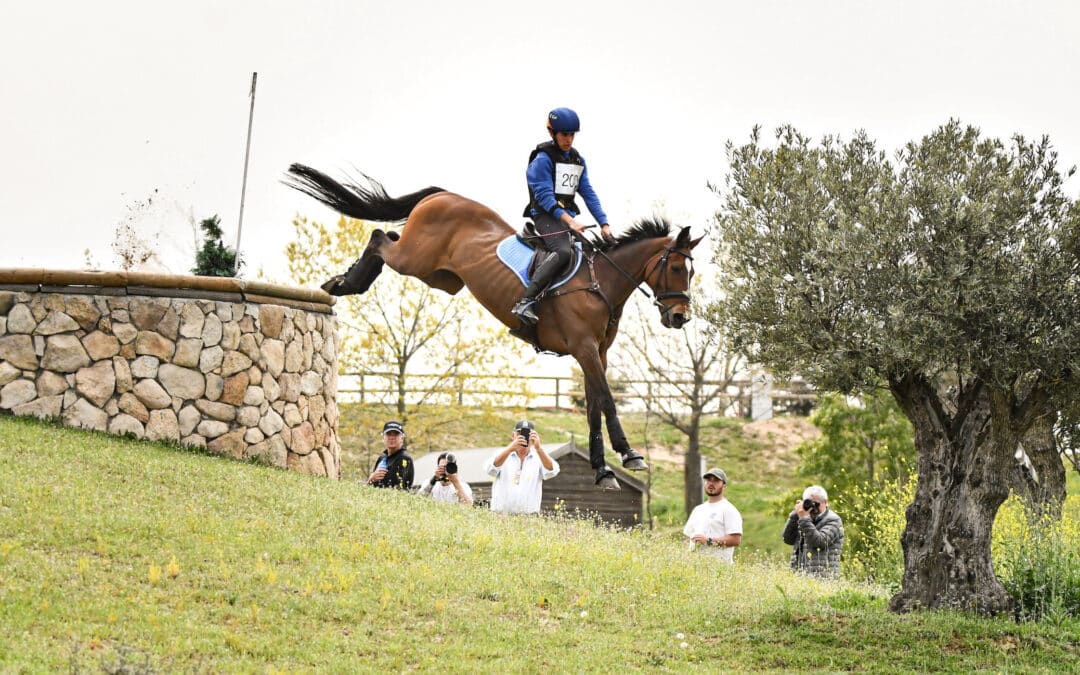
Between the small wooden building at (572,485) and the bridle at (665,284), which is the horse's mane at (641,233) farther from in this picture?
the small wooden building at (572,485)

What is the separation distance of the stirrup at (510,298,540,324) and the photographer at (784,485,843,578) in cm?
656

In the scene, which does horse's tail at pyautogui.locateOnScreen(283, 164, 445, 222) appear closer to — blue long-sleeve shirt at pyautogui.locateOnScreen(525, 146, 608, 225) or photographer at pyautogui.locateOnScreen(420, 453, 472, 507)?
blue long-sleeve shirt at pyautogui.locateOnScreen(525, 146, 608, 225)

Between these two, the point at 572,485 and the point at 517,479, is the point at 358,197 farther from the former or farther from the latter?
the point at 572,485

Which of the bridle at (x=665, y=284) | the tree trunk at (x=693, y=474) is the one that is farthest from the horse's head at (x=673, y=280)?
the tree trunk at (x=693, y=474)

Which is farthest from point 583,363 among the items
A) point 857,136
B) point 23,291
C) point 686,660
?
point 23,291

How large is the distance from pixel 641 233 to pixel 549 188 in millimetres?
755

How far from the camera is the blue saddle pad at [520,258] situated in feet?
22.3

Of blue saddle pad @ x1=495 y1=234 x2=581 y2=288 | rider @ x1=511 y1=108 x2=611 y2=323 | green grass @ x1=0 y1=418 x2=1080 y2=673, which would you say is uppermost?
rider @ x1=511 y1=108 x2=611 y2=323

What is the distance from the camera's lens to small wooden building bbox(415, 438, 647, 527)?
19.9m

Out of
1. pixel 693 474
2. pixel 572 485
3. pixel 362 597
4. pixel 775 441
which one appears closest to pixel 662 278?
pixel 362 597

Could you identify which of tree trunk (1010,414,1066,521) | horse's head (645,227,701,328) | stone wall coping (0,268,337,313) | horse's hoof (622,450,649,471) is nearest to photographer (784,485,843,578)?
tree trunk (1010,414,1066,521)

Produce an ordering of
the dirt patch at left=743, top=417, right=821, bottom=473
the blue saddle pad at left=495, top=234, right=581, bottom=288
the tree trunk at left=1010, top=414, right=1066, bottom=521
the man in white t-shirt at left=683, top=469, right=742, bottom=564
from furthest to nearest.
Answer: the dirt patch at left=743, top=417, right=821, bottom=473
the tree trunk at left=1010, top=414, right=1066, bottom=521
the man in white t-shirt at left=683, top=469, right=742, bottom=564
the blue saddle pad at left=495, top=234, right=581, bottom=288

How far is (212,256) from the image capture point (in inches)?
549

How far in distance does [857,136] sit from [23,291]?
925 centimetres
